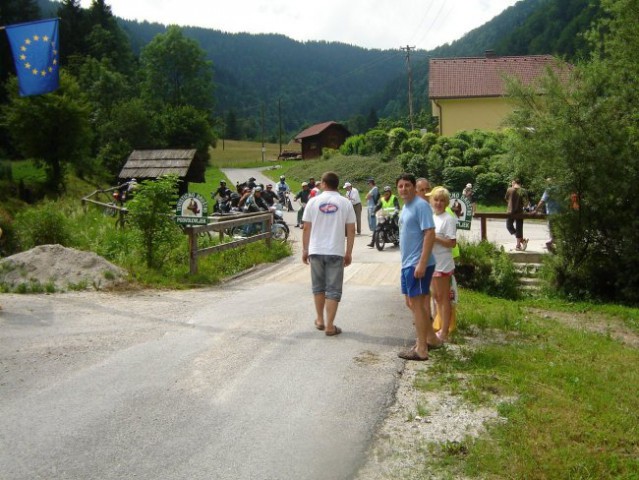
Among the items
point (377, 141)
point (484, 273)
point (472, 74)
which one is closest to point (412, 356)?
point (484, 273)

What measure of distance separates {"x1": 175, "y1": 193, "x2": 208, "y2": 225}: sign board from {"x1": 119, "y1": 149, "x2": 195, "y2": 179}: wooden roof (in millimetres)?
17028

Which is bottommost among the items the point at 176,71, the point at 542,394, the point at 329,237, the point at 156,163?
the point at 542,394

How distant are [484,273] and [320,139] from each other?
241 ft

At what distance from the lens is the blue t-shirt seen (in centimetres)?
671

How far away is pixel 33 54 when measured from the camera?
36.7 ft

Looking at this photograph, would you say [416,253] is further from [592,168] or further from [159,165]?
[159,165]

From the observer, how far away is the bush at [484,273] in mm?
13047

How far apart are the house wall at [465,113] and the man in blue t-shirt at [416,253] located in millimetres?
45045

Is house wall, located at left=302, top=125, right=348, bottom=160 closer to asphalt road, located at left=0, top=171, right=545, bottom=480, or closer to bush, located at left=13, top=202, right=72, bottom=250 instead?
bush, located at left=13, top=202, right=72, bottom=250

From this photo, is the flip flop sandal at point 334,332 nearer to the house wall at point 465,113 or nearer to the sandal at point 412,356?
the sandal at point 412,356

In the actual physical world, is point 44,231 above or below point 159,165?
below

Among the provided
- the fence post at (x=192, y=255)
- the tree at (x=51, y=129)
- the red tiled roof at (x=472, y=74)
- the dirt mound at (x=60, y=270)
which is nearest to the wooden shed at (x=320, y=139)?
the red tiled roof at (x=472, y=74)

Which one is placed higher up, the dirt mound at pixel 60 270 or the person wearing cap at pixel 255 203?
the person wearing cap at pixel 255 203

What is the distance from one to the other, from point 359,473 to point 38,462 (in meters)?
2.07
